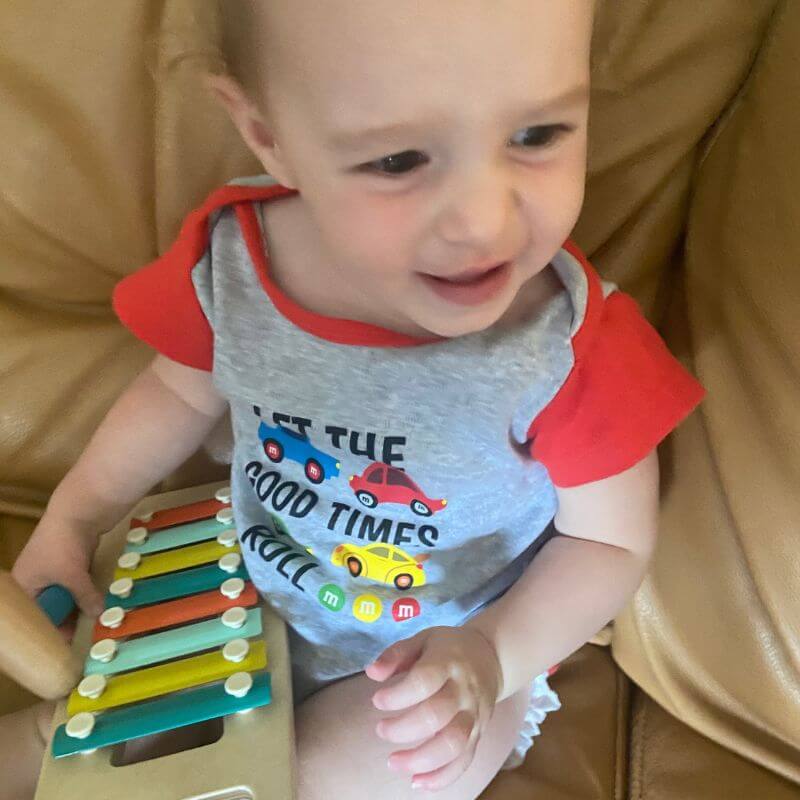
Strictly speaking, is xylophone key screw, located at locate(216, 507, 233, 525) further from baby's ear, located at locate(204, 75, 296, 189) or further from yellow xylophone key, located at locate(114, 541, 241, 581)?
baby's ear, located at locate(204, 75, 296, 189)

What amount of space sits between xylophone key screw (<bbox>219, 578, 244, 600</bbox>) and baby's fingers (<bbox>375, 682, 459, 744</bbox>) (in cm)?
19

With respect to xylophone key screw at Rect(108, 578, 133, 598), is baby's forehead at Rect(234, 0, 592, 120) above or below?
above

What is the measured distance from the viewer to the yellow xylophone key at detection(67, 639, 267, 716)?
582 mm

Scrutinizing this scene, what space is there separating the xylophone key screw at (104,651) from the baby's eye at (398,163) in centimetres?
39

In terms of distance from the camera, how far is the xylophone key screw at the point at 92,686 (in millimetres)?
583

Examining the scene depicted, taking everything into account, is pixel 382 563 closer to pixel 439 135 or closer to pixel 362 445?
pixel 362 445

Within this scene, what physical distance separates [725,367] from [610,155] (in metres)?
0.19

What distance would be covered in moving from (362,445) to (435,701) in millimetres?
192

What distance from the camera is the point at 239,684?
0.58 m

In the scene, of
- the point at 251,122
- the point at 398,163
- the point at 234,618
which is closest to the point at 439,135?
the point at 398,163

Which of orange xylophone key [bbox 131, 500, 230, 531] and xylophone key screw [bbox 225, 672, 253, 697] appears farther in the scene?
orange xylophone key [bbox 131, 500, 230, 531]

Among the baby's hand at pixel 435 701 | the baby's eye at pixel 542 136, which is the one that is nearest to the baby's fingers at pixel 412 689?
the baby's hand at pixel 435 701

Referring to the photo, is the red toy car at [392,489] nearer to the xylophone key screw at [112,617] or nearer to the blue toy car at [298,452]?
the blue toy car at [298,452]

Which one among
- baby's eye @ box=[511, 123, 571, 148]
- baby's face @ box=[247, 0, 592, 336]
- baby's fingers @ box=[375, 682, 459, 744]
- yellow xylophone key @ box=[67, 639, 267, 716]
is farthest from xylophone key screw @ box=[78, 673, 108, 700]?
baby's eye @ box=[511, 123, 571, 148]
